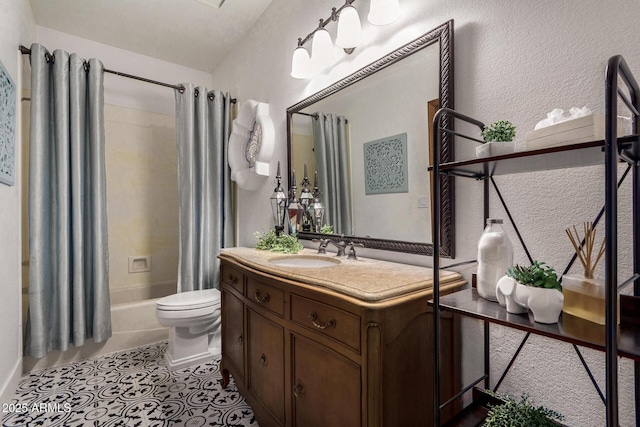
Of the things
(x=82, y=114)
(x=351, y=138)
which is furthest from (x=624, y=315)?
(x=82, y=114)

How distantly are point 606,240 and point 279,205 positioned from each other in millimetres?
1868

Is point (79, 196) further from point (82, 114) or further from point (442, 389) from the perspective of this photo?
point (442, 389)

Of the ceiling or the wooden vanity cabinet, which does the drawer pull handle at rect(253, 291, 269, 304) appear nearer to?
the wooden vanity cabinet

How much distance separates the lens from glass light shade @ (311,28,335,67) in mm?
1779

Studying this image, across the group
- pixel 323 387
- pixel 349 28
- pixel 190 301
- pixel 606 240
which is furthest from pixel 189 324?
pixel 606 240

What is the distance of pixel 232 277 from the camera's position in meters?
1.86

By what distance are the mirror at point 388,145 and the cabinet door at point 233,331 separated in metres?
0.65

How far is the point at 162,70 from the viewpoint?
329 cm

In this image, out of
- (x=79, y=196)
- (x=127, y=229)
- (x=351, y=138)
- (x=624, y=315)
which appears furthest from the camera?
(x=127, y=229)

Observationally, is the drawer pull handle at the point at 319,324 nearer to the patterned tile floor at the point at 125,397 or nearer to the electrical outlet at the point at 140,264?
the patterned tile floor at the point at 125,397

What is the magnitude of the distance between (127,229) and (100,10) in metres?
1.93

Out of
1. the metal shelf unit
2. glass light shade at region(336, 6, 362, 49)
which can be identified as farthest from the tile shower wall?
the metal shelf unit

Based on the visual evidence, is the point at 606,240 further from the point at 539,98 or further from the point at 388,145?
the point at 388,145

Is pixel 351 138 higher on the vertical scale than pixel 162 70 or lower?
lower
